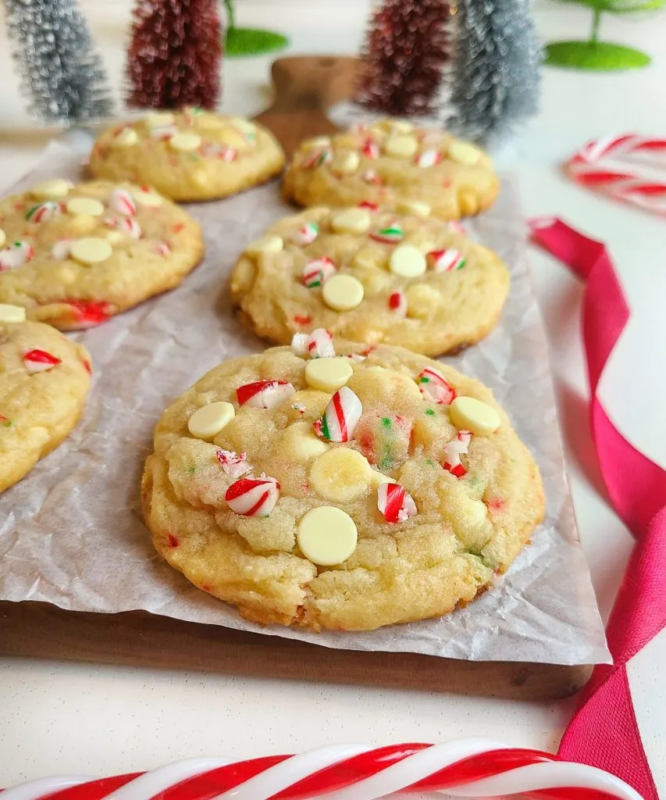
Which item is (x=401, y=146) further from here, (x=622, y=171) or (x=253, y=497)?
(x=253, y=497)

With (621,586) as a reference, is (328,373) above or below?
above

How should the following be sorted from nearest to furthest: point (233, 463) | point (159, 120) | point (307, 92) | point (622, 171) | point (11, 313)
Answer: point (233, 463)
point (11, 313)
point (159, 120)
point (622, 171)
point (307, 92)

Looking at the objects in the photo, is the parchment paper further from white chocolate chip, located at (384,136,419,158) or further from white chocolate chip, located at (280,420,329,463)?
white chocolate chip, located at (384,136,419,158)

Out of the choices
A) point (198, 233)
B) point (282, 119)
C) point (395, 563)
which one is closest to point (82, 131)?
point (282, 119)

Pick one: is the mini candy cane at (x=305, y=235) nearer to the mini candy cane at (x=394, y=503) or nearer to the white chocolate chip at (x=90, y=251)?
the white chocolate chip at (x=90, y=251)

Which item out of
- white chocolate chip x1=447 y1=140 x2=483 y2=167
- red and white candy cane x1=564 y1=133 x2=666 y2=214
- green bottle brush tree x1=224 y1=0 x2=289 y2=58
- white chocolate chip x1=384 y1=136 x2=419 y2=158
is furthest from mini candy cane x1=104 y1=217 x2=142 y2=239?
green bottle brush tree x1=224 y1=0 x2=289 y2=58

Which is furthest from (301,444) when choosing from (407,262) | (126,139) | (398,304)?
(126,139)

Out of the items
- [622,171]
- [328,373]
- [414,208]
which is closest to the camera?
[328,373]

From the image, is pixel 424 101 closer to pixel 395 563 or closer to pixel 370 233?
pixel 370 233
